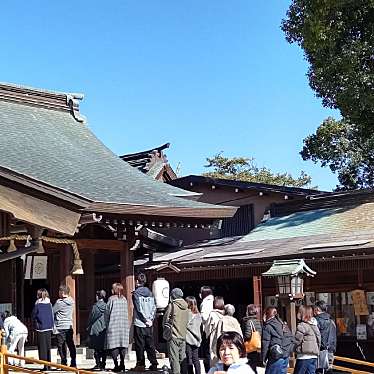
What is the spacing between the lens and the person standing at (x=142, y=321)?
1223cm

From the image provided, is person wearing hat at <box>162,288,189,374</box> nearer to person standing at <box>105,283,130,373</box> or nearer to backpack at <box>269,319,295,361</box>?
person standing at <box>105,283,130,373</box>

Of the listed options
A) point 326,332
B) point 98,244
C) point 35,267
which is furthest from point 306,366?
point 35,267

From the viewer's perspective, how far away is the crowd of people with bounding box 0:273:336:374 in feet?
32.6

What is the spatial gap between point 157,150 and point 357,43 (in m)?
8.72

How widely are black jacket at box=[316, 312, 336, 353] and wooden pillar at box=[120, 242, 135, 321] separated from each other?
4175mm

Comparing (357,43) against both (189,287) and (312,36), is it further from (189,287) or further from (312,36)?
(189,287)

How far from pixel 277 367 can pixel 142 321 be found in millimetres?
3261

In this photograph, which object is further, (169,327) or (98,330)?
(98,330)

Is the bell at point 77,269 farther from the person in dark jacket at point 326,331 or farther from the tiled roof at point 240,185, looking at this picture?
the tiled roof at point 240,185

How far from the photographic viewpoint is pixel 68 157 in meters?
17.2

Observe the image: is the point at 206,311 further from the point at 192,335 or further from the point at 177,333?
the point at 177,333

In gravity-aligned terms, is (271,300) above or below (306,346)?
above

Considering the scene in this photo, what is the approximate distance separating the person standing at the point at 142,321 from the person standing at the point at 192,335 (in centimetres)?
110

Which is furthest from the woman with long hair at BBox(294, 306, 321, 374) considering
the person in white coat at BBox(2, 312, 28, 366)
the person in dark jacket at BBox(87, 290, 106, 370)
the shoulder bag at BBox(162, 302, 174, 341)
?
the person in white coat at BBox(2, 312, 28, 366)
